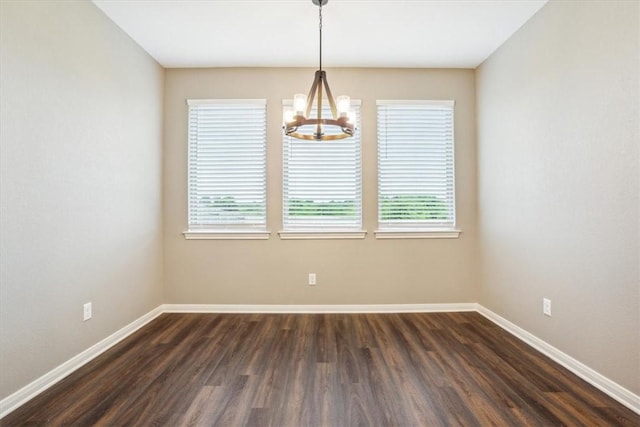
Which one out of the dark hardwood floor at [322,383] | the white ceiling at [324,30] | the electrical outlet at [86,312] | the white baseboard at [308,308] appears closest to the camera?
the dark hardwood floor at [322,383]

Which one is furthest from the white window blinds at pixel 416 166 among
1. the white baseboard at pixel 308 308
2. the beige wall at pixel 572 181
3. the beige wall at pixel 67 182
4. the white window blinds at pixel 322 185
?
the beige wall at pixel 67 182

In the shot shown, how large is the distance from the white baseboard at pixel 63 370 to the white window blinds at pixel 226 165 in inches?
49.9

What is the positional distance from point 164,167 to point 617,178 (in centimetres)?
417

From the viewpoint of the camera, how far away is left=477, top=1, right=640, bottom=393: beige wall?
1.93 metres

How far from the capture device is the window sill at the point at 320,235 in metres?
3.64

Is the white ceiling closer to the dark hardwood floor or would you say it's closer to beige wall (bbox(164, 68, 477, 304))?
beige wall (bbox(164, 68, 477, 304))

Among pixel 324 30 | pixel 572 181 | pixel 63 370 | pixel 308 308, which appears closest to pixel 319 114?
pixel 324 30

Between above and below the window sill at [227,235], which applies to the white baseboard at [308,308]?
below

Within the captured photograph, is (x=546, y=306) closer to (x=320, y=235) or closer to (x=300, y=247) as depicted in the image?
(x=320, y=235)

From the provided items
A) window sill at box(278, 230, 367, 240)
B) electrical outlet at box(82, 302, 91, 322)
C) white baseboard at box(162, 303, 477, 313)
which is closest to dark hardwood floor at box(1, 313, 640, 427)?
electrical outlet at box(82, 302, 91, 322)

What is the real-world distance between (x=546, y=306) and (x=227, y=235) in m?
3.25

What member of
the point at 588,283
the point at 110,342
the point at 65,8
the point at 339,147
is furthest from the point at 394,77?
the point at 110,342

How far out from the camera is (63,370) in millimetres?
2256

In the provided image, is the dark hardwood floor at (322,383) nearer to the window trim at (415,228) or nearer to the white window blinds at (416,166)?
the window trim at (415,228)
